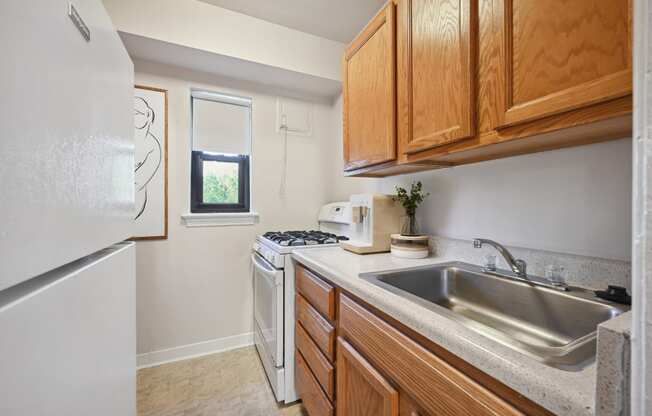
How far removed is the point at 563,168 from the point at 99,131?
146 centimetres

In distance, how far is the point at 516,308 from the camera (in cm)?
93

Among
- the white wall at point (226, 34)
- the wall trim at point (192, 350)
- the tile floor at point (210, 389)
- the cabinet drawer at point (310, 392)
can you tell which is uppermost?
the white wall at point (226, 34)

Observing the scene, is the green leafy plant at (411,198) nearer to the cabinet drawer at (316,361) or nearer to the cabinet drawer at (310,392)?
the cabinet drawer at (316,361)

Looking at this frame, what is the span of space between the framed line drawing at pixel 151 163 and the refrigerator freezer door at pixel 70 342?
3.77 ft

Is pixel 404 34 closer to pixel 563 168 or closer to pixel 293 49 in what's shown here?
pixel 563 168

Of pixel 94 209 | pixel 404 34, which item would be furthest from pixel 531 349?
pixel 404 34

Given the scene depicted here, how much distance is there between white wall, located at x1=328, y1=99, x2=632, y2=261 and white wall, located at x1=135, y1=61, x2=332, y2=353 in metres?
1.39

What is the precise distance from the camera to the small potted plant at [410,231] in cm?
131

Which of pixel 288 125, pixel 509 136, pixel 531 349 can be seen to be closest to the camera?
Result: pixel 531 349

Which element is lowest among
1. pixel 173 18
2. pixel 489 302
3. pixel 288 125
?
pixel 489 302

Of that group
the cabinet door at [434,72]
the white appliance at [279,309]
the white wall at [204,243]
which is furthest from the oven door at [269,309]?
the cabinet door at [434,72]

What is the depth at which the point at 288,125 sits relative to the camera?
7.65 ft

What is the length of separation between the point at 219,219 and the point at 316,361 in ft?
4.48

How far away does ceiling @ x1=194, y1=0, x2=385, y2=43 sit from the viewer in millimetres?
1731
